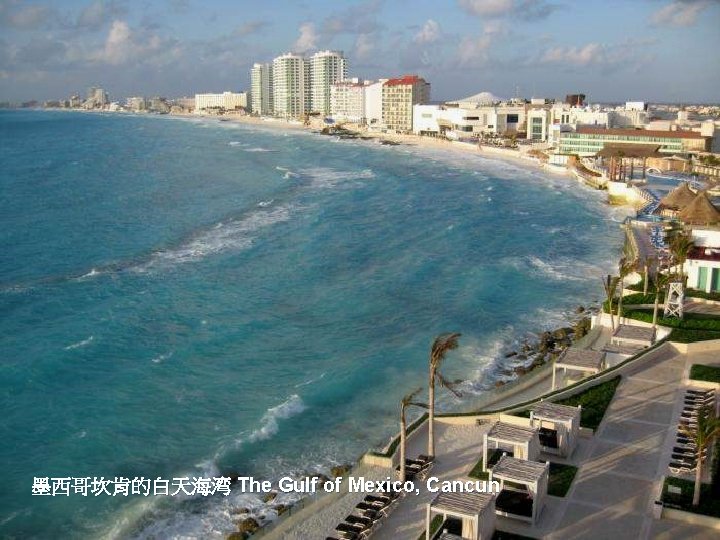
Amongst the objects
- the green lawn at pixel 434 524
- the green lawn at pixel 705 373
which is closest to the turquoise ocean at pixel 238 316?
the green lawn at pixel 434 524

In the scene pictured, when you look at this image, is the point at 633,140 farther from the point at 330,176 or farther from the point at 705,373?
the point at 705,373

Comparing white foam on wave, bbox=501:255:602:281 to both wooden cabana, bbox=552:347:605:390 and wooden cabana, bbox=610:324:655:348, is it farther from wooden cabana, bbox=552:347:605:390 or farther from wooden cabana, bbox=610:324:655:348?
wooden cabana, bbox=552:347:605:390

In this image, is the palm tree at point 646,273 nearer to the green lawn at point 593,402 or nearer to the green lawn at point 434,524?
the green lawn at point 593,402

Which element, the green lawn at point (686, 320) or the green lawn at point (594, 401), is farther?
the green lawn at point (686, 320)

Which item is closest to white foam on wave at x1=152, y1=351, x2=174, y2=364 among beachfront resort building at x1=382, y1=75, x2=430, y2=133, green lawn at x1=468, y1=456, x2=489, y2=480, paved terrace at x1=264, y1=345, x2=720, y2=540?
paved terrace at x1=264, y1=345, x2=720, y2=540

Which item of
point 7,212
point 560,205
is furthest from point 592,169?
point 7,212

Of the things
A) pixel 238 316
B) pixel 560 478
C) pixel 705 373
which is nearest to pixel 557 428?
pixel 560 478

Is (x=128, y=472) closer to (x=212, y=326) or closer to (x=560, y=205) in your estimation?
(x=212, y=326)

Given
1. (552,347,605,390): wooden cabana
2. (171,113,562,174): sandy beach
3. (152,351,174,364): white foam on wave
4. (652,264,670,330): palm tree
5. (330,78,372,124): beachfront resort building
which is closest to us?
(552,347,605,390): wooden cabana
